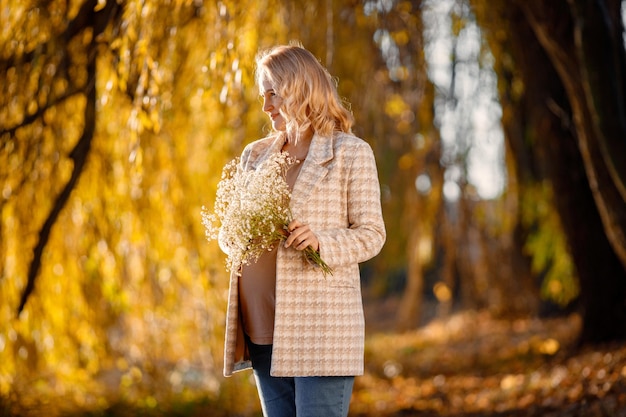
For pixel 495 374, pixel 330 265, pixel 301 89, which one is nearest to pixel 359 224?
pixel 330 265

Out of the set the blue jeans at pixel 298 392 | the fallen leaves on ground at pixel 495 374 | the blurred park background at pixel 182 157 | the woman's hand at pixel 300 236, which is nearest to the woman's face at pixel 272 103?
the woman's hand at pixel 300 236

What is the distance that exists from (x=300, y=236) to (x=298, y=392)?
0.47 metres

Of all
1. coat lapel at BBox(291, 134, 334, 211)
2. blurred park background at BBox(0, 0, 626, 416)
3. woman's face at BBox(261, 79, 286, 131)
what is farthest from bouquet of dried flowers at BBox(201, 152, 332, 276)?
blurred park background at BBox(0, 0, 626, 416)

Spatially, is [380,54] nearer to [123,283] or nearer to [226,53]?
[123,283]

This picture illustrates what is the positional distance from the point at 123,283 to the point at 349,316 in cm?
349

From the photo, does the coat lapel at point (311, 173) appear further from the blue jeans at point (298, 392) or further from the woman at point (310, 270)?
the blue jeans at point (298, 392)

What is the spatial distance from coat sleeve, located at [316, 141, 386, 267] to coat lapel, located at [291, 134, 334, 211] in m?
0.08

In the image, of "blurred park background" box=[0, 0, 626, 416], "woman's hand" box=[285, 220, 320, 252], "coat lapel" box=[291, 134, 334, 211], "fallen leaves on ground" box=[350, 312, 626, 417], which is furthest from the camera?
"fallen leaves on ground" box=[350, 312, 626, 417]

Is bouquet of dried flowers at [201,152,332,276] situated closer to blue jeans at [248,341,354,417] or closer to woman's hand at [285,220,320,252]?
woman's hand at [285,220,320,252]

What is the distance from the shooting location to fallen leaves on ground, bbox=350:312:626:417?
573cm

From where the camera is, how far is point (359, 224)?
103 inches

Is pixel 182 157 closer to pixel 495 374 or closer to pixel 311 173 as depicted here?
pixel 311 173

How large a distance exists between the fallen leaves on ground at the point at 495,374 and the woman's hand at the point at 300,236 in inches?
113

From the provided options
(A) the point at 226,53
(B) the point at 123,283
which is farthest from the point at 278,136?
(B) the point at 123,283
